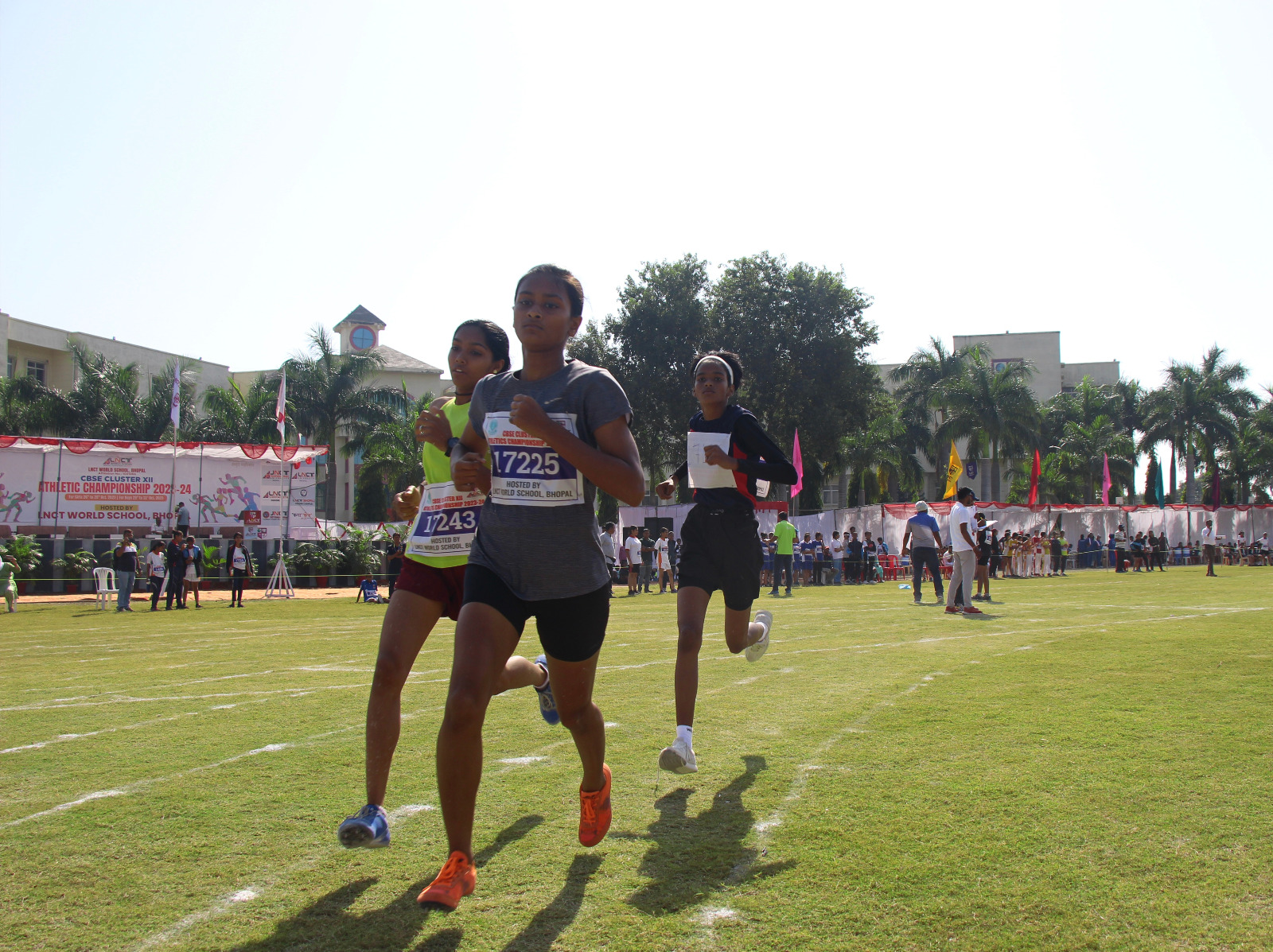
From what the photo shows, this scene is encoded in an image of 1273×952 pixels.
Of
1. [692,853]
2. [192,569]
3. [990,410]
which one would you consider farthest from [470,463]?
[990,410]

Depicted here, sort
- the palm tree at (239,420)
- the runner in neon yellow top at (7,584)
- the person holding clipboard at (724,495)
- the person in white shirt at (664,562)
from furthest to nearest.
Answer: the palm tree at (239,420) < the person in white shirt at (664,562) < the runner in neon yellow top at (7,584) < the person holding clipboard at (724,495)

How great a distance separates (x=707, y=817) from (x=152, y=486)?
30122 millimetres

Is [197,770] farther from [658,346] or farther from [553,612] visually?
[658,346]

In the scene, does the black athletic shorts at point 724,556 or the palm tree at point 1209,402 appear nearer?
the black athletic shorts at point 724,556

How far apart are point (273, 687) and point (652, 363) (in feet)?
129

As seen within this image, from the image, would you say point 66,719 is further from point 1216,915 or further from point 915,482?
point 915,482

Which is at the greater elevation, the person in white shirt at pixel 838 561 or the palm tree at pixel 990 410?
the palm tree at pixel 990 410

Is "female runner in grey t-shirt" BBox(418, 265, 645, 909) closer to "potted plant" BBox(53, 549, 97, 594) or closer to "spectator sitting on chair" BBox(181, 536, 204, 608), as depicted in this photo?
"spectator sitting on chair" BBox(181, 536, 204, 608)

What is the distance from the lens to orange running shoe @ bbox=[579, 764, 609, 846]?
3.46 meters

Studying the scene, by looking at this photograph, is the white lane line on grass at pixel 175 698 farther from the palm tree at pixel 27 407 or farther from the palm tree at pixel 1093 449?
the palm tree at pixel 1093 449

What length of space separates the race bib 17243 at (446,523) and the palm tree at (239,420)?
43.4 m

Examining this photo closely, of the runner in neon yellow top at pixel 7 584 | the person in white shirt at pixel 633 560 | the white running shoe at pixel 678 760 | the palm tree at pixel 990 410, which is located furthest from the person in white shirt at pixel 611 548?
the palm tree at pixel 990 410

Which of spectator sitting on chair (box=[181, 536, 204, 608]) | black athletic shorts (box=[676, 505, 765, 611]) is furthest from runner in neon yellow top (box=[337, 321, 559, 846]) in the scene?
spectator sitting on chair (box=[181, 536, 204, 608])

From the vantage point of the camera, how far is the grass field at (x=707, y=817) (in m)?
2.78
